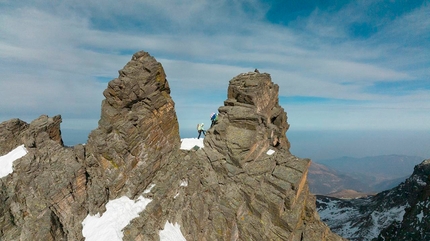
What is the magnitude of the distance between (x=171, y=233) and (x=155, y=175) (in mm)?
8299

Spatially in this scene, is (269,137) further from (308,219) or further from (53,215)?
(53,215)

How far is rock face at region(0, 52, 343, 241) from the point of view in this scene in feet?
83.7

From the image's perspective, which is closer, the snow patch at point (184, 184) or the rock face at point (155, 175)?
the rock face at point (155, 175)

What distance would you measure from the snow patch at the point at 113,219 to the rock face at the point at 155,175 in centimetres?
70

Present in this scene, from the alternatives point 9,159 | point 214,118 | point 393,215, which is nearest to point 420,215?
point 393,215

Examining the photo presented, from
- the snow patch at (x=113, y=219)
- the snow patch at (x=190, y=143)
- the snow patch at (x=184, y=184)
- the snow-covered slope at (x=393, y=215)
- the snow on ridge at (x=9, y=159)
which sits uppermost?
the snow patch at (x=190, y=143)

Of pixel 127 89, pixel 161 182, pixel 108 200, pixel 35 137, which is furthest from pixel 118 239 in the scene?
pixel 127 89

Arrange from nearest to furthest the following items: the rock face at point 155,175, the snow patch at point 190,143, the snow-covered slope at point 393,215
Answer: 1. the rock face at point 155,175
2. the snow patch at point 190,143
3. the snow-covered slope at point 393,215

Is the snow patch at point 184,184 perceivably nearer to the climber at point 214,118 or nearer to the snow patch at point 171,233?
the snow patch at point 171,233

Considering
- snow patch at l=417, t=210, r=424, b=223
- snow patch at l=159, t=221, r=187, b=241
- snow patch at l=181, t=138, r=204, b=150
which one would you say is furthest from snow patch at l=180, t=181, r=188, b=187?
snow patch at l=417, t=210, r=424, b=223

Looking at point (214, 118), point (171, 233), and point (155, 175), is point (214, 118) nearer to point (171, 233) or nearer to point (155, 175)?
point (155, 175)

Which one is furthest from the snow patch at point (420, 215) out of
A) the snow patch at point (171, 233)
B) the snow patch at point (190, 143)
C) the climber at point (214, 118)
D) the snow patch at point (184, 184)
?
the snow patch at point (171, 233)

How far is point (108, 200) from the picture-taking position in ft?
95.2

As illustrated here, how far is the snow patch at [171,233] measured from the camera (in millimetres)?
28039
